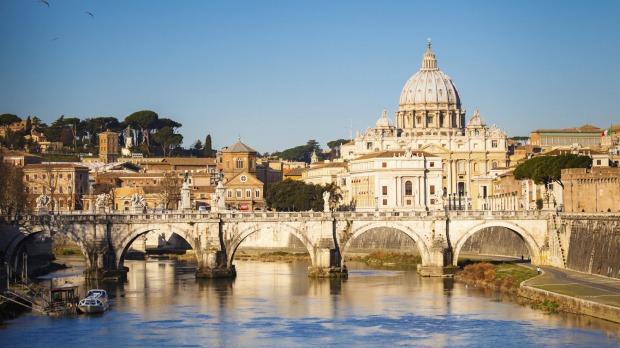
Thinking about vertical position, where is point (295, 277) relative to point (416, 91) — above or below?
below

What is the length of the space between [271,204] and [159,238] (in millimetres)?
23677

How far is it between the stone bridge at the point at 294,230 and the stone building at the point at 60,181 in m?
54.4

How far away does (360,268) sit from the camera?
300 feet

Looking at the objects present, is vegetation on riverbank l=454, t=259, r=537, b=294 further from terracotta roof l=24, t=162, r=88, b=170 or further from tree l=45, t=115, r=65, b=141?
tree l=45, t=115, r=65, b=141

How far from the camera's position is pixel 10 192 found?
308ft

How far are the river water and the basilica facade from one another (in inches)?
2217

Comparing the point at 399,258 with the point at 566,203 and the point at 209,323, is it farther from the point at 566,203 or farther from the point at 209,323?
the point at 209,323

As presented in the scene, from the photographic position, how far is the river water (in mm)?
56469

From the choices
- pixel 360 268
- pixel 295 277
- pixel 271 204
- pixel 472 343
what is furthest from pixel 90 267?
pixel 271 204

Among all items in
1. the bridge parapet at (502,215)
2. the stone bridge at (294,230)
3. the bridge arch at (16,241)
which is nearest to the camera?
the bridge arch at (16,241)

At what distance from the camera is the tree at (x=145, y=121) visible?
189375 mm

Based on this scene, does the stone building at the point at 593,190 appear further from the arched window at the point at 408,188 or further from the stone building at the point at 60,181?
the stone building at the point at 60,181

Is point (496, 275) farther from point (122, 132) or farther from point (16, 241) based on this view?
point (122, 132)

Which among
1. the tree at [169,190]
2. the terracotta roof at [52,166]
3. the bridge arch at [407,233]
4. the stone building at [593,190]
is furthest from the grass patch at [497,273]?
the terracotta roof at [52,166]
